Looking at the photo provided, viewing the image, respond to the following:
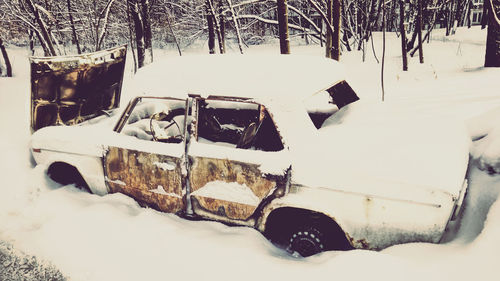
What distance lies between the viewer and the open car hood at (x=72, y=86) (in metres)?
4.24

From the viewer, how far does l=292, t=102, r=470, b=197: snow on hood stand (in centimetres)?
232

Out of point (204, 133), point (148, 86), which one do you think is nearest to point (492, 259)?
point (204, 133)

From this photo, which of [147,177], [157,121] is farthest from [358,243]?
[157,121]

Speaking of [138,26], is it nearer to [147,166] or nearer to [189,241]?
[147,166]

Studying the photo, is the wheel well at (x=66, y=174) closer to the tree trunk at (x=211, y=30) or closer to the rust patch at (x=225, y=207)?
the rust patch at (x=225, y=207)

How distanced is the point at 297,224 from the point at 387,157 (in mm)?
954

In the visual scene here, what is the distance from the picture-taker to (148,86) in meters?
3.28

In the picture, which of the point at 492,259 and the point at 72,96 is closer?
the point at 492,259

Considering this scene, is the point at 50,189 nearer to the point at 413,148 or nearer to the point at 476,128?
the point at 413,148

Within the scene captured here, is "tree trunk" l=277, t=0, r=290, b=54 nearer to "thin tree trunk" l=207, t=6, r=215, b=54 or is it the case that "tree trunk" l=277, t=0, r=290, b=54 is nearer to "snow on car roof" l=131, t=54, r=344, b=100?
"snow on car roof" l=131, t=54, r=344, b=100

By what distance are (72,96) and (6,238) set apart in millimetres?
2024

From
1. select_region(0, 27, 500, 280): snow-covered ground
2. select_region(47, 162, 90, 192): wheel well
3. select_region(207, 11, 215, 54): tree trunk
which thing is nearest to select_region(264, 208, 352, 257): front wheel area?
select_region(0, 27, 500, 280): snow-covered ground

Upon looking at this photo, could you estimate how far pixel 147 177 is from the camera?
331 cm

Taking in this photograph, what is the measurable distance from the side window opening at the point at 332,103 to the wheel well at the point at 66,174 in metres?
2.80
